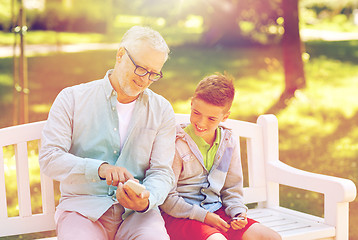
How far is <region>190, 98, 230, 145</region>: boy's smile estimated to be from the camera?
3.13m

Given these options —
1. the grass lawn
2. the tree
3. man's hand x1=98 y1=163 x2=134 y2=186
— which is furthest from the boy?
the tree

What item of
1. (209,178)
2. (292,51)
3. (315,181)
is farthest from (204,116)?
(292,51)

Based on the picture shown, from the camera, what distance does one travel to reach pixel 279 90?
10977 millimetres

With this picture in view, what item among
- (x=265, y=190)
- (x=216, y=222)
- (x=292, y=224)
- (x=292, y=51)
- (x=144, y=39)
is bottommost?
(x=292, y=224)

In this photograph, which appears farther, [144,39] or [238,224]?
[238,224]

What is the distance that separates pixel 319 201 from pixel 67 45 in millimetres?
11119

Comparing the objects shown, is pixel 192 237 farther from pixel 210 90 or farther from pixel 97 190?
pixel 210 90

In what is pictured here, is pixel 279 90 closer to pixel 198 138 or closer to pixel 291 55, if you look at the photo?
pixel 291 55

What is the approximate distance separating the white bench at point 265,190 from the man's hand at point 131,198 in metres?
0.72

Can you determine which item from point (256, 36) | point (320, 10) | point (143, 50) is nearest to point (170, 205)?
point (143, 50)

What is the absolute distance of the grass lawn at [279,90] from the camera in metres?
7.36

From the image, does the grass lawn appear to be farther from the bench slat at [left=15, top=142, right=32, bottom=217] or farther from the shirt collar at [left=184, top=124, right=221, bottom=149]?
the bench slat at [left=15, top=142, right=32, bottom=217]

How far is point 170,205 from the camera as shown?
3115 mm

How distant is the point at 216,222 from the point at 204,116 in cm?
60
